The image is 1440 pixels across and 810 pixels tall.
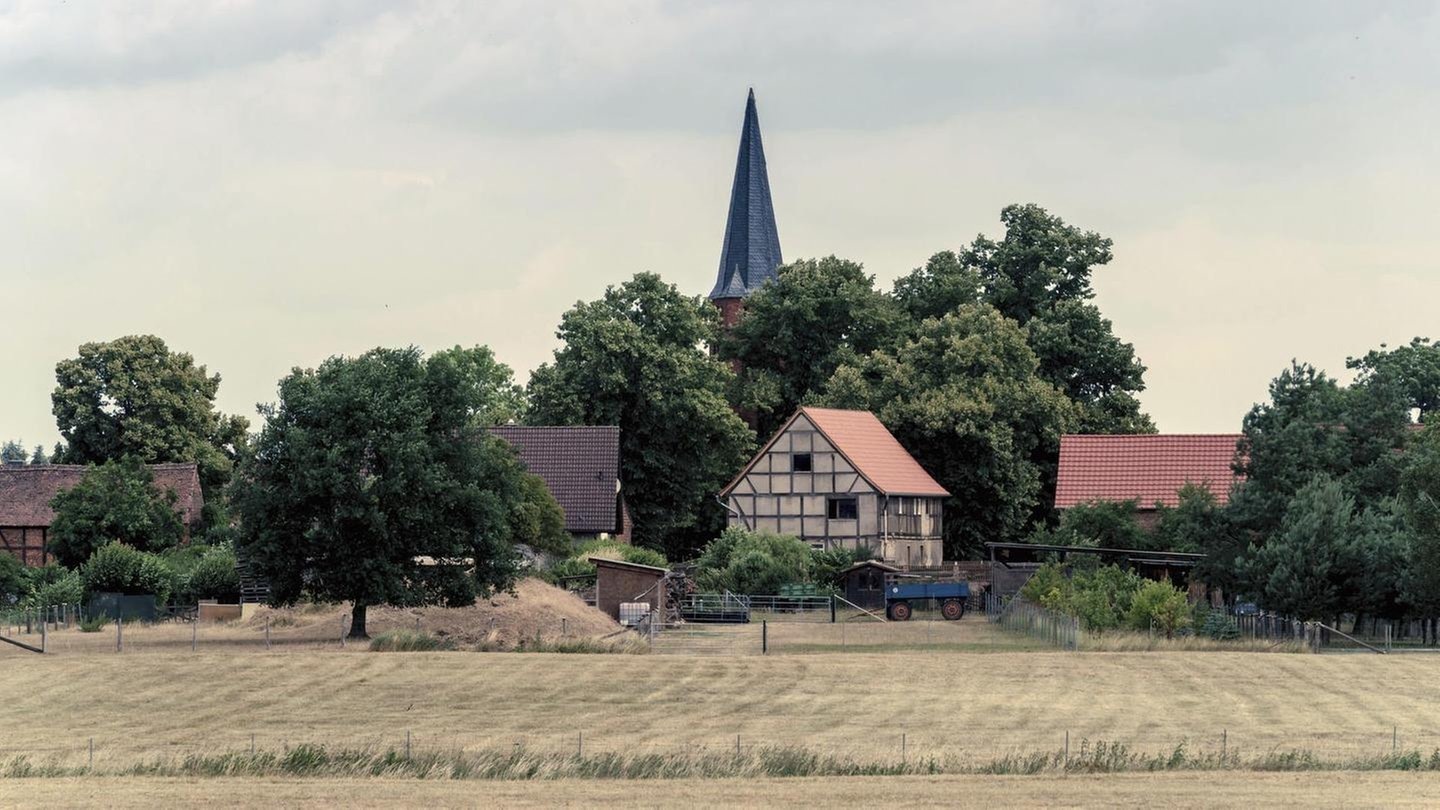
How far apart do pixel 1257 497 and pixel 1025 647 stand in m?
11.6

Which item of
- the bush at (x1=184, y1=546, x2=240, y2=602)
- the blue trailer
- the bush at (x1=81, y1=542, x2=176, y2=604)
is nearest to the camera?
the blue trailer

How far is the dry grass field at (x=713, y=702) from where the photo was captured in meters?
38.2

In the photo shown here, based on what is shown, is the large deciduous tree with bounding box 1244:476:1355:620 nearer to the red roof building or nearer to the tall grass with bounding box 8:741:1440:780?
the tall grass with bounding box 8:741:1440:780

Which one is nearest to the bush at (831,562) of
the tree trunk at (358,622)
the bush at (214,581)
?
the bush at (214,581)

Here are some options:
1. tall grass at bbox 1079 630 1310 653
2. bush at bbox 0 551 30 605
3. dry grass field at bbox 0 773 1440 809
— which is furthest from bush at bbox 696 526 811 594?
dry grass field at bbox 0 773 1440 809

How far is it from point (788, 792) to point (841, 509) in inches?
1997

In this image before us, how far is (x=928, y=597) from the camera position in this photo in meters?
68.6

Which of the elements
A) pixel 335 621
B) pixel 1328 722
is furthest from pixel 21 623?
pixel 1328 722

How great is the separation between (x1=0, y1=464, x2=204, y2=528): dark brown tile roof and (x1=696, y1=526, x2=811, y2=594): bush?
2089cm

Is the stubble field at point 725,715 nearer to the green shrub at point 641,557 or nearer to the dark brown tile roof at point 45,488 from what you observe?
the green shrub at point 641,557

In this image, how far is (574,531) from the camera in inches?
3312

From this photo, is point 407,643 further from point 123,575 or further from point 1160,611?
point 1160,611

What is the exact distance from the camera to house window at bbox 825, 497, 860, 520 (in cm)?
8200

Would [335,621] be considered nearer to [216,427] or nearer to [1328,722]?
[1328,722]
